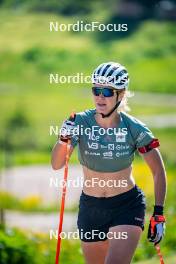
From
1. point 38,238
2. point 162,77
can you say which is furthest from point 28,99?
point 38,238

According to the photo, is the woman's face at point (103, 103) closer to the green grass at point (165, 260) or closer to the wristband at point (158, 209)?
the wristband at point (158, 209)

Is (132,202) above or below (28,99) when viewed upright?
below

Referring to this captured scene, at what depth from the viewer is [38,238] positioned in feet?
46.2

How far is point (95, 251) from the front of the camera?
32.8 ft

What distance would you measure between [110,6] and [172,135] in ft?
56.7

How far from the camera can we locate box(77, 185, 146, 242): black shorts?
980 cm

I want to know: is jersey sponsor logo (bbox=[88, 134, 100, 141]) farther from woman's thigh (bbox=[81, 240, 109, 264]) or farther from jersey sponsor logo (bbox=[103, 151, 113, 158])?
woman's thigh (bbox=[81, 240, 109, 264])

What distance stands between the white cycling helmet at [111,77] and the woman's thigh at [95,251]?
129 cm

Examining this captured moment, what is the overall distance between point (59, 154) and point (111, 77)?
77 centimetres

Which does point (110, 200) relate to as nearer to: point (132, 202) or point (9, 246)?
point (132, 202)

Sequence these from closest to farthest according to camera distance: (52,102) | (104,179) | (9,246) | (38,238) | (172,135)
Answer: (104,179) < (9,246) < (38,238) < (172,135) < (52,102)

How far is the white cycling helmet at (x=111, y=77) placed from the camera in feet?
32.4

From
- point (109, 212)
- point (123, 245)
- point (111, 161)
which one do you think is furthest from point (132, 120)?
point (123, 245)

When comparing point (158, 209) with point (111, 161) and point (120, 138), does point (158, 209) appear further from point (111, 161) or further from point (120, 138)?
point (120, 138)
